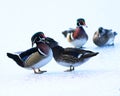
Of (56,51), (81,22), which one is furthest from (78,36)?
(56,51)

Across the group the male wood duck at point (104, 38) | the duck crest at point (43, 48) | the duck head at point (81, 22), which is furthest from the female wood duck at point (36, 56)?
the male wood duck at point (104, 38)

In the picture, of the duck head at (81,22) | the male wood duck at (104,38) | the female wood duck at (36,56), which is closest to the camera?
the female wood duck at (36,56)

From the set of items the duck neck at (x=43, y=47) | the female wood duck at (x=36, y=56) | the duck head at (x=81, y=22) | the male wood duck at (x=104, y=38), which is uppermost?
the duck head at (x=81, y=22)

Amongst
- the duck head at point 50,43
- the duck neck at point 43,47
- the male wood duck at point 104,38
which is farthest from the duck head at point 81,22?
the duck neck at point 43,47

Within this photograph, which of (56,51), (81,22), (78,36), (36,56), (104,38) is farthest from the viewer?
(104,38)

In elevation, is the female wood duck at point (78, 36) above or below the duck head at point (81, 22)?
below

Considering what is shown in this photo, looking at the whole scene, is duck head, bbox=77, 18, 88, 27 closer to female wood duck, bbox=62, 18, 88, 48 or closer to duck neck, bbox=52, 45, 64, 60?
female wood duck, bbox=62, 18, 88, 48

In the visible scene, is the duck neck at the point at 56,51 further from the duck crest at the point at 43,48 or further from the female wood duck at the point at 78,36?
the female wood duck at the point at 78,36

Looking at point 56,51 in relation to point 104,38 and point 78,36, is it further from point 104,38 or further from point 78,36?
point 104,38

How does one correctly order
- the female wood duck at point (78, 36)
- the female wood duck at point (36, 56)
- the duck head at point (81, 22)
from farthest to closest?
the female wood duck at point (78, 36) → the duck head at point (81, 22) → the female wood duck at point (36, 56)

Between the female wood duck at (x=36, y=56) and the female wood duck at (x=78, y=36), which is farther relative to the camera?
the female wood duck at (x=78, y=36)

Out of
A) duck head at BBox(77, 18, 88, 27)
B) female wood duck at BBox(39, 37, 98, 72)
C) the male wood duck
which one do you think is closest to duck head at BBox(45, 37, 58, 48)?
female wood duck at BBox(39, 37, 98, 72)

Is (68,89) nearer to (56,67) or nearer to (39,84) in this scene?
(39,84)

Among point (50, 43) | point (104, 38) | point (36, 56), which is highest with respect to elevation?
point (50, 43)
